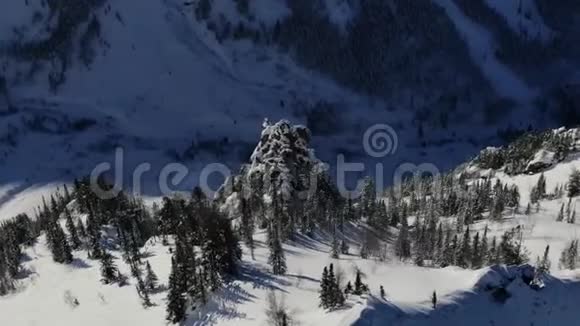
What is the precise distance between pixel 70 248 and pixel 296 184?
54094mm

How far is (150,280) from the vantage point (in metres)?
110

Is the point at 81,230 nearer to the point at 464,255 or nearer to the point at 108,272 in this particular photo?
the point at 108,272

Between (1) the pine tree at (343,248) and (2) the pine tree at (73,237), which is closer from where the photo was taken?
(1) the pine tree at (343,248)

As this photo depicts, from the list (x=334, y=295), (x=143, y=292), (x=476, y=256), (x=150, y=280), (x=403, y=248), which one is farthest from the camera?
(x=403, y=248)

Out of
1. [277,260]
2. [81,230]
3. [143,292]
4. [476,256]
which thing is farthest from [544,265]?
[81,230]

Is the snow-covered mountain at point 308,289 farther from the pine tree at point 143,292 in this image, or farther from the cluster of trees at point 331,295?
the cluster of trees at point 331,295

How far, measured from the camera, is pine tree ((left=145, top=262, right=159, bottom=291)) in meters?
109

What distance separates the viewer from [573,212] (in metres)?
184

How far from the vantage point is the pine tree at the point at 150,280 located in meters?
109

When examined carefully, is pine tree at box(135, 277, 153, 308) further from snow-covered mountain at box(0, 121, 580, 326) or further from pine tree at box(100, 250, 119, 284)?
pine tree at box(100, 250, 119, 284)

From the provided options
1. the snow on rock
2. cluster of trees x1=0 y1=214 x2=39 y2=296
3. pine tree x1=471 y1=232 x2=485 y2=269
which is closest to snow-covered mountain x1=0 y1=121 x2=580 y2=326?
the snow on rock

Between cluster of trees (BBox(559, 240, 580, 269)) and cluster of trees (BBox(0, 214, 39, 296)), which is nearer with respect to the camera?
cluster of trees (BBox(559, 240, 580, 269))

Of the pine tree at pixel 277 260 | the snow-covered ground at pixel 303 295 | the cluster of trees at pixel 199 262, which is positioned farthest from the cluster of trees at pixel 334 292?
the cluster of trees at pixel 199 262

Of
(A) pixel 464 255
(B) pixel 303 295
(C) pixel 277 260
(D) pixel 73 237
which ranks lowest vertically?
(A) pixel 464 255
